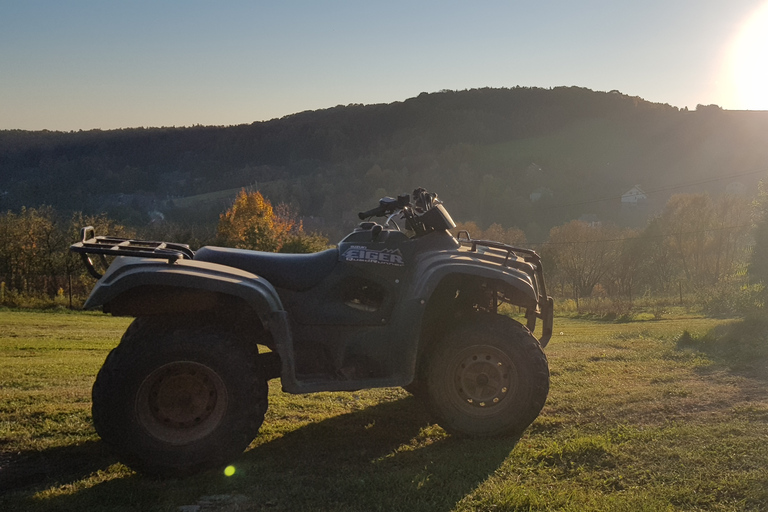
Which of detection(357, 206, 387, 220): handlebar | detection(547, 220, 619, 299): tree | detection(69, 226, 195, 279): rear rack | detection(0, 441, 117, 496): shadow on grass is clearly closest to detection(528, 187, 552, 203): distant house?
detection(547, 220, 619, 299): tree

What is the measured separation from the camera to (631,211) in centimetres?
12238

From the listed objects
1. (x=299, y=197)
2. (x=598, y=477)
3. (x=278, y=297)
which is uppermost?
(x=299, y=197)

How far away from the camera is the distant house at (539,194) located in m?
123

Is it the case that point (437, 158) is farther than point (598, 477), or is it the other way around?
point (437, 158)

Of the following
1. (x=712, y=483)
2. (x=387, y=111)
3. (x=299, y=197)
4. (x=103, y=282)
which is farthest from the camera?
(x=387, y=111)

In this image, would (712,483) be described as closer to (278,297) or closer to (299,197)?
(278,297)

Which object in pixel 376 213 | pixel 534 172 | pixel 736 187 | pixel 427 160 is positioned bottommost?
pixel 376 213

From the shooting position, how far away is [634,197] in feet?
401

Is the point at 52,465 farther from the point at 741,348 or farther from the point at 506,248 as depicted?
the point at 741,348

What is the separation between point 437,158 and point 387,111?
106 feet

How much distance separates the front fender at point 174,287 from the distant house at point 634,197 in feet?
417

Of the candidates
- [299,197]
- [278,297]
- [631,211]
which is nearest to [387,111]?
[299,197]

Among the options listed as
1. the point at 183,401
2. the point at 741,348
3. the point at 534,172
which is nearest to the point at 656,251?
the point at 534,172

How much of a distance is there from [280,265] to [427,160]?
13063 cm
